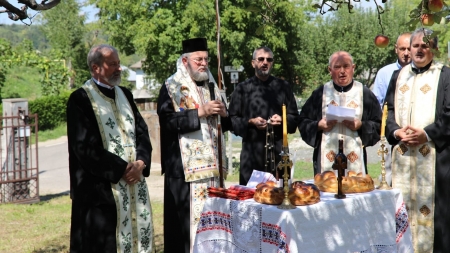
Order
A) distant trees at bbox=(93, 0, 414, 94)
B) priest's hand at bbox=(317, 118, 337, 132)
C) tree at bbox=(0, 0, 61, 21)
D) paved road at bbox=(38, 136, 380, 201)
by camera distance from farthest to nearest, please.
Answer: distant trees at bbox=(93, 0, 414, 94), paved road at bbox=(38, 136, 380, 201), priest's hand at bbox=(317, 118, 337, 132), tree at bbox=(0, 0, 61, 21)

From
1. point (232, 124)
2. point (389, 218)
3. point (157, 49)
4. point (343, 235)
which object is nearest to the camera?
point (343, 235)

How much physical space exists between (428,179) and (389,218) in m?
1.20

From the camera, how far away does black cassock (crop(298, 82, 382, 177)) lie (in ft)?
22.6

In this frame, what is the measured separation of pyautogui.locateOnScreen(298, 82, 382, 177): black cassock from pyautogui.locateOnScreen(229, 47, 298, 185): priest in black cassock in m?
0.25

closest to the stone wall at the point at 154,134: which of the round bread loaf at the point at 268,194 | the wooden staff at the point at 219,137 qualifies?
the wooden staff at the point at 219,137

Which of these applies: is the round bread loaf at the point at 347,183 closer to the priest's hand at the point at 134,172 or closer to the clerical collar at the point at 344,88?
the clerical collar at the point at 344,88

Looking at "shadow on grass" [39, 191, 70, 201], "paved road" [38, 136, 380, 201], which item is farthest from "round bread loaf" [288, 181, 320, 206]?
"shadow on grass" [39, 191, 70, 201]

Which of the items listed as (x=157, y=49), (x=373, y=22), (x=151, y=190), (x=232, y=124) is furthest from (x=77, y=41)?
(x=232, y=124)

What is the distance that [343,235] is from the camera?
5.36 meters

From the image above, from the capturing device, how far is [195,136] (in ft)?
22.1

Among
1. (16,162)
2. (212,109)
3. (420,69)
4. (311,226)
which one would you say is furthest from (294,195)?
(16,162)

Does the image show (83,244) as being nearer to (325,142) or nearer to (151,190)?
(325,142)

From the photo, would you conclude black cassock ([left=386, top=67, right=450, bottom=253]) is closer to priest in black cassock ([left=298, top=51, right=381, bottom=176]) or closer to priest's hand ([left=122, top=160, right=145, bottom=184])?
priest in black cassock ([left=298, top=51, right=381, bottom=176])

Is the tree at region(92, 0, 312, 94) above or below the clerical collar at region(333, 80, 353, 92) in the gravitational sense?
above
